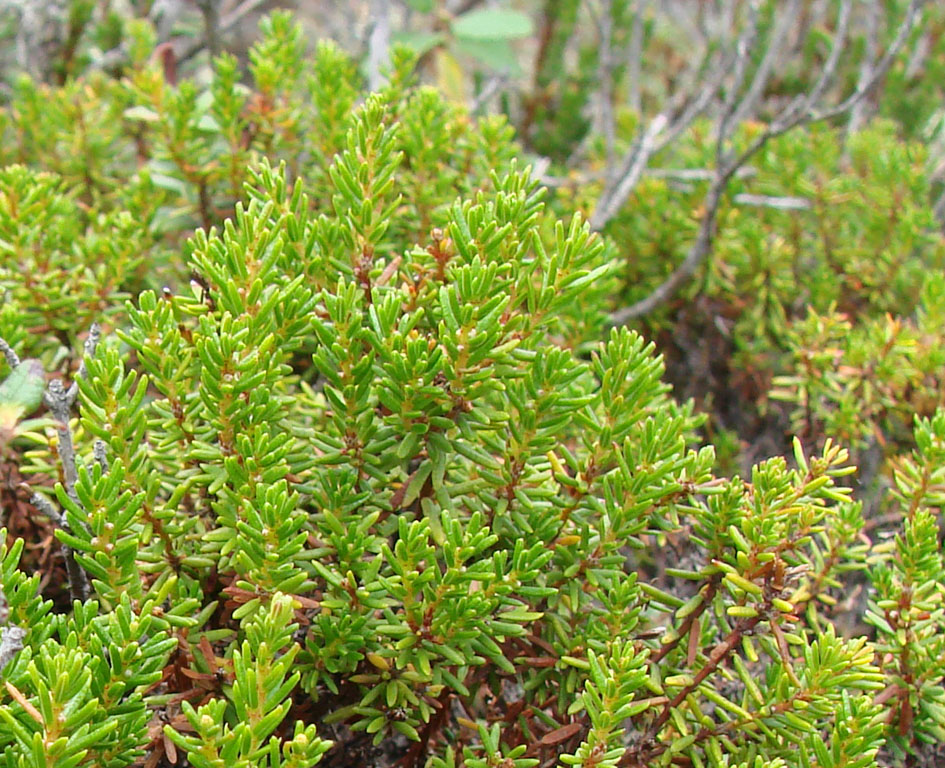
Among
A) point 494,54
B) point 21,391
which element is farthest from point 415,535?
point 494,54

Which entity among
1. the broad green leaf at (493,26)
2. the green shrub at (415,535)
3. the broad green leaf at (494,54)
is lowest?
the green shrub at (415,535)

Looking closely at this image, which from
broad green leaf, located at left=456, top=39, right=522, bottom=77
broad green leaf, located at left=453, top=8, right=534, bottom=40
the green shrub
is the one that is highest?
broad green leaf, located at left=453, top=8, right=534, bottom=40

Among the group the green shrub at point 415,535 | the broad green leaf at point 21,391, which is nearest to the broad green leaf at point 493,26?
the green shrub at point 415,535

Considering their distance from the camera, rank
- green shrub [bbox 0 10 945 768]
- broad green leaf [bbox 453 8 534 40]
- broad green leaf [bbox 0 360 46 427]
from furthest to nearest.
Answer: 1. broad green leaf [bbox 453 8 534 40]
2. broad green leaf [bbox 0 360 46 427]
3. green shrub [bbox 0 10 945 768]

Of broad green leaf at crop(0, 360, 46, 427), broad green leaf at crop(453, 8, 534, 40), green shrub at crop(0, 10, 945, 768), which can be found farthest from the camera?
broad green leaf at crop(453, 8, 534, 40)

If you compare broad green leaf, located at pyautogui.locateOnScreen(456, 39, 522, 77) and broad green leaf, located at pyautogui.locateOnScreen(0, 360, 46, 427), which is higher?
broad green leaf, located at pyautogui.locateOnScreen(456, 39, 522, 77)

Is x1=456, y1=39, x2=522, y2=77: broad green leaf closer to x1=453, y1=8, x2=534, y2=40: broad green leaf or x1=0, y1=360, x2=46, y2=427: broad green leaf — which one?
A: x1=453, y1=8, x2=534, y2=40: broad green leaf

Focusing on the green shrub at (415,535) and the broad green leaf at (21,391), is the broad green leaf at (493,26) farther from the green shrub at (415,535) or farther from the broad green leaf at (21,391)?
the broad green leaf at (21,391)

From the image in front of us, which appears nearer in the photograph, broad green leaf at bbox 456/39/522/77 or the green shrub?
the green shrub

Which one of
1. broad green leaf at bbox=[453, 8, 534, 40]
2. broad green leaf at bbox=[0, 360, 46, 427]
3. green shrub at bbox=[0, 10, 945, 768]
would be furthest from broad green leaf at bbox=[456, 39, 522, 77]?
broad green leaf at bbox=[0, 360, 46, 427]

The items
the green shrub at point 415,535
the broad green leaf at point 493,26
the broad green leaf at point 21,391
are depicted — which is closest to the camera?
the green shrub at point 415,535

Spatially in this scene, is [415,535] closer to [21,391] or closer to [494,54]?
[21,391]

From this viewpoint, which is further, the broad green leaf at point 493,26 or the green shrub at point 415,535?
the broad green leaf at point 493,26
